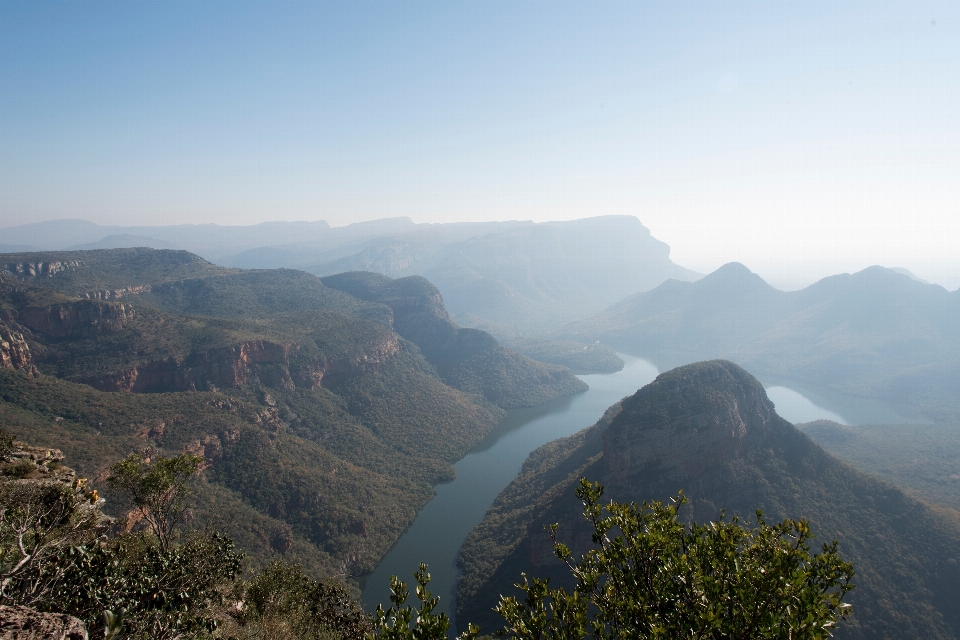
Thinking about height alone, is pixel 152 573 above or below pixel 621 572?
below

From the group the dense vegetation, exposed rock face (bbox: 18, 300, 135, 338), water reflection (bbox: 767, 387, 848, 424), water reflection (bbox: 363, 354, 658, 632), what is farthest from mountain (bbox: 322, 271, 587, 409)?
exposed rock face (bbox: 18, 300, 135, 338)

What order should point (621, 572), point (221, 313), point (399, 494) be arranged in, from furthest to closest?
point (221, 313), point (399, 494), point (621, 572)

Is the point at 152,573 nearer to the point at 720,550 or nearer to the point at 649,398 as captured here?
the point at 720,550

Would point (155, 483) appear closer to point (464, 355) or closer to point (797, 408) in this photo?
point (464, 355)

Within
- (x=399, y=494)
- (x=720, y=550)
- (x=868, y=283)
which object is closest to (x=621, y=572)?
(x=720, y=550)

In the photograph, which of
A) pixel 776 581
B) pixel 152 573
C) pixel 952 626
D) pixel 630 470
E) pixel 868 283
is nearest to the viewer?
pixel 776 581

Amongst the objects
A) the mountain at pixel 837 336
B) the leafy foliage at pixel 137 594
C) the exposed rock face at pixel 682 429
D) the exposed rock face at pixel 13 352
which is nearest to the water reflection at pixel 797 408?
the mountain at pixel 837 336

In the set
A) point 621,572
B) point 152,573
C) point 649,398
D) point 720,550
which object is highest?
point 720,550

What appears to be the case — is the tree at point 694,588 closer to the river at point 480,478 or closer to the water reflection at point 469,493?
the water reflection at point 469,493
